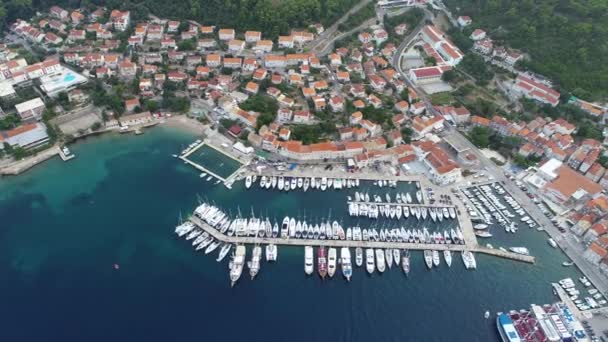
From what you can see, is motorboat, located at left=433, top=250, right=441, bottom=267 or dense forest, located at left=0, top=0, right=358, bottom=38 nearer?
motorboat, located at left=433, top=250, right=441, bottom=267

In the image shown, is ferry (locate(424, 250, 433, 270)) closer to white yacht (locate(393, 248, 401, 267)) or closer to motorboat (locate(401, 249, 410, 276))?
Answer: motorboat (locate(401, 249, 410, 276))

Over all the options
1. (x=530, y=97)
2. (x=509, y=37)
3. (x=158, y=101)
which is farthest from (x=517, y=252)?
(x=158, y=101)

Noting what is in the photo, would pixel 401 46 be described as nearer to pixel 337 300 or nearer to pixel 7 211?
pixel 337 300

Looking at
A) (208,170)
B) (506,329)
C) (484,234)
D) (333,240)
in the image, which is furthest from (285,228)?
(506,329)

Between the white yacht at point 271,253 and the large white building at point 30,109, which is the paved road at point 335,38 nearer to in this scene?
the white yacht at point 271,253

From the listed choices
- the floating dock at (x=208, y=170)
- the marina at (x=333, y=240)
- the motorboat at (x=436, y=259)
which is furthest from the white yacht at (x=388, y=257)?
the floating dock at (x=208, y=170)

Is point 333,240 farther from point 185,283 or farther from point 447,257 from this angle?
point 185,283

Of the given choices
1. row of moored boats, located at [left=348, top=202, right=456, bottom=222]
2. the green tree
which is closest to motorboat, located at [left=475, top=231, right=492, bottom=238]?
row of moored boats, located at [left=348, top=202, right=456, bottom=222]
